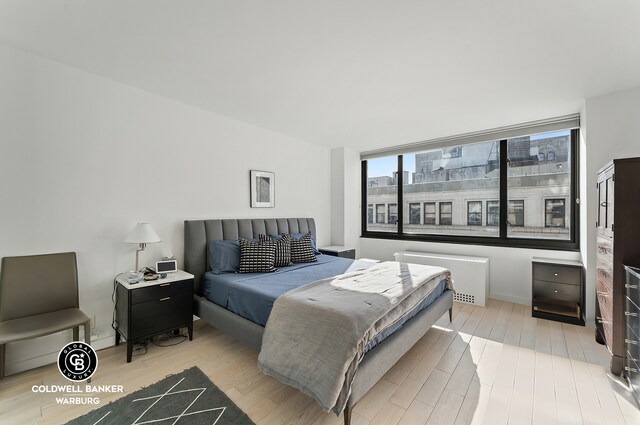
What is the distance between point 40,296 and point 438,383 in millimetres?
3303

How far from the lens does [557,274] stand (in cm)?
336

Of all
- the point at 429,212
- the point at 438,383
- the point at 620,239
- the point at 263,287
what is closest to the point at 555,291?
the point at 620,239

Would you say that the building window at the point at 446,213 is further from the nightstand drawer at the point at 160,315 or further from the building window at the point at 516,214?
the nightstand drawer at the point at 160,315

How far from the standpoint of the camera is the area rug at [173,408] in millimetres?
1702

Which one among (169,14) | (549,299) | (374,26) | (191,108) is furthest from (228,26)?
(549,299)

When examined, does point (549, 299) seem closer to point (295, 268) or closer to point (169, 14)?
point (295, 268)

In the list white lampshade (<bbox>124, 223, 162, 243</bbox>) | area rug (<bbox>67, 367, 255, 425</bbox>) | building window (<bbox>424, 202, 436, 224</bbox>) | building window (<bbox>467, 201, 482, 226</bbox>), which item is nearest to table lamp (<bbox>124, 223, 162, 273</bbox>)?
white lampshade (<bbox>124, 223, 162, 243</bbox>)

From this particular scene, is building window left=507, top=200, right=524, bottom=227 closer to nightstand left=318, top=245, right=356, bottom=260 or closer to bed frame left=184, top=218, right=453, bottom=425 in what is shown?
bed frame left=184, top=218, right=453, bottom=425

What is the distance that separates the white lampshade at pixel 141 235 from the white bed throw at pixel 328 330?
1.44m

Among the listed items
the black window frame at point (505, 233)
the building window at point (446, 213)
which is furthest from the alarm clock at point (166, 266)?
the building window at point (446, 213)

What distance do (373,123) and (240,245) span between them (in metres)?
2.48

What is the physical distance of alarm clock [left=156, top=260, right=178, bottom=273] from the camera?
2803 millimetres

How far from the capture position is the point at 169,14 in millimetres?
1771

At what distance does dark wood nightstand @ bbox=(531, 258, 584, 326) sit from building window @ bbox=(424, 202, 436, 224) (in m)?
1.58
